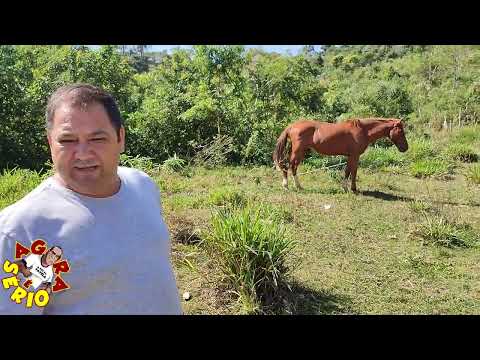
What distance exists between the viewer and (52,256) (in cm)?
108

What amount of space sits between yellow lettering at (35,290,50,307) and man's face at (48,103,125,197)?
298 mm

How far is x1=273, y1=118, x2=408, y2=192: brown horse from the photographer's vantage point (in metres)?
7.79

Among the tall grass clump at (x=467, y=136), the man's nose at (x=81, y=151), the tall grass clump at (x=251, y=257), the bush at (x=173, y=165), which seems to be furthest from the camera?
the tall grass clump at (x=467, y=136)

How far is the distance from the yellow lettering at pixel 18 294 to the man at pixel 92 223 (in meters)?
0.01

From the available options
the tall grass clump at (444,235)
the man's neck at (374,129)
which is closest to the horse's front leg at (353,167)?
the man's neck at (374,129)

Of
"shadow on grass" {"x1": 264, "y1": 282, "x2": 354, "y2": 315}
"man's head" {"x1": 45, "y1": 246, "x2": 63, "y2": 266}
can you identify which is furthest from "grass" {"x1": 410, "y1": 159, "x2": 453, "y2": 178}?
"man's head" {"x1": 45, "y1": 246, "x2": 63, "y2": 266}

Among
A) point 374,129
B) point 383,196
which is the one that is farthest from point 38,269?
point 374,129

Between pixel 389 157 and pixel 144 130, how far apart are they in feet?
19.7

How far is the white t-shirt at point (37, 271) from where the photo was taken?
3.45 feet

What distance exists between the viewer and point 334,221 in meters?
6.08

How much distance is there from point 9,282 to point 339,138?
724 centimetres

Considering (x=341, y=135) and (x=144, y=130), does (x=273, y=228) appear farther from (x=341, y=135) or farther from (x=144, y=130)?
(x=144, y=130)

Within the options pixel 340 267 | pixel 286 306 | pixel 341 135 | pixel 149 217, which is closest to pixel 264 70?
pixel 341 135

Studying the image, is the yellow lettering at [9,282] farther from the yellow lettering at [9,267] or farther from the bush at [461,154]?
the bush at [461,154]
